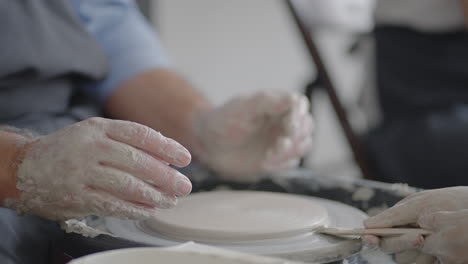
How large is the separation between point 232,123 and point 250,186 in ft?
0.33

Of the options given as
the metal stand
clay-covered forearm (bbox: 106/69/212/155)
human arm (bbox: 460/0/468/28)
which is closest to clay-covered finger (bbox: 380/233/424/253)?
clay-covered forearm (bbox: 106/69/212/155)

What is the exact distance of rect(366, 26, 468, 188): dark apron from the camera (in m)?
1.56

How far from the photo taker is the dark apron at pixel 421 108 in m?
1.56

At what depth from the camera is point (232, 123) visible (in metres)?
1.03

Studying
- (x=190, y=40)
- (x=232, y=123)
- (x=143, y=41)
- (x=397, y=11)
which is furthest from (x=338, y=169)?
(x=232, y=123)

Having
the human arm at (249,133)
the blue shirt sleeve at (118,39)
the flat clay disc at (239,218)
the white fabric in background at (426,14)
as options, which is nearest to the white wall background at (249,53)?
the white fabric in background at (426,14)

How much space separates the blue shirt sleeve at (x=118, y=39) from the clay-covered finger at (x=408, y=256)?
655 millimetres

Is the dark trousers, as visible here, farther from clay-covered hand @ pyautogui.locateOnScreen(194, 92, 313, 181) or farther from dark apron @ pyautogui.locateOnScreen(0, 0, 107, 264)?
clay-covered hand @ pyautogui.locateOnScreen(194, 92, 313, 181)

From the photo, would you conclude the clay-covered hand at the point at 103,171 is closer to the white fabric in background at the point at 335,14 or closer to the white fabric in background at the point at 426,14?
the white fabric in background at the point at 426,14

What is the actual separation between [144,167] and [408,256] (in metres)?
0.28

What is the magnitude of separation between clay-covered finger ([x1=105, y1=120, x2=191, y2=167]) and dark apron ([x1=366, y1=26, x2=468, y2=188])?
0.99 m

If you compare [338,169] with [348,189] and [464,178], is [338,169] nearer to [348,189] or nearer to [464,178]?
[464,178]

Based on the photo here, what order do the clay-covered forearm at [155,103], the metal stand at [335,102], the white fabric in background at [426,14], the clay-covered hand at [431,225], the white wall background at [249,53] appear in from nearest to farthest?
the clay-covered hand at [431,225] < the clay-covered forearm at [155,103] < the metal stand at [335,102] < the white fabric in background at [426,14] < the white wall background at [249,53]

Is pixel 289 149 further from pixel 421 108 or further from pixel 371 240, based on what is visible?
pixel 421 108
